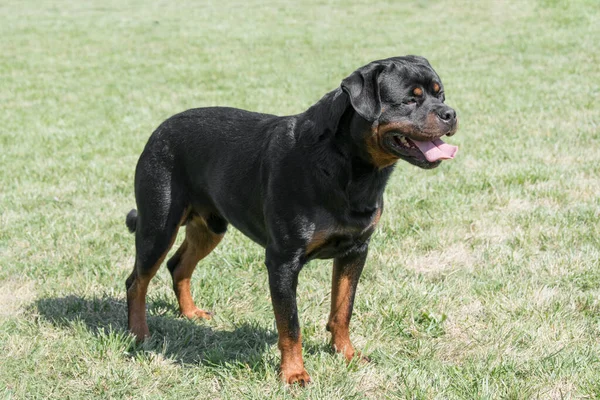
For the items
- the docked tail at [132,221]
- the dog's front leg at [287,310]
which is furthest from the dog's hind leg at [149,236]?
the dog's front leg at [287,310]

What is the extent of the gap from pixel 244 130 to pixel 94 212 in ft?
9.59

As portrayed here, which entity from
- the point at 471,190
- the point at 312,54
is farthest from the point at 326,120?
the point at 312,54

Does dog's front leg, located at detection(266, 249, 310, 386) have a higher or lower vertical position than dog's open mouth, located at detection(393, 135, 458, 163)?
lower

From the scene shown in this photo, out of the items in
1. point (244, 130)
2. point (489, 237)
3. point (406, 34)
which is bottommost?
point (406, 34)

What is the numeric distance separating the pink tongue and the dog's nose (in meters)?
0.12

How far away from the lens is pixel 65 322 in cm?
411

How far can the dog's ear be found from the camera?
3.06 metres

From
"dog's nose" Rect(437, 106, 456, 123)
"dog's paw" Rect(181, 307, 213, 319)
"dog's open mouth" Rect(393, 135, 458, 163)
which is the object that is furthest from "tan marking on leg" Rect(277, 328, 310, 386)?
"dog's nose" Rect(437, 106, 456, 123)

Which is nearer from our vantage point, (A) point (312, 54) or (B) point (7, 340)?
(B) point (7, 340)

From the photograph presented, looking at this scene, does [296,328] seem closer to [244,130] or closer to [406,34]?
[244,130]

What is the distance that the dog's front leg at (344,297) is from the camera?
3.63 m

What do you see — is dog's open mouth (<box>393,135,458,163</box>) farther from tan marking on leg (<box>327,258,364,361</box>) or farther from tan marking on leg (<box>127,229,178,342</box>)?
tan marking on leg (<box>127,229,178,342</box>)

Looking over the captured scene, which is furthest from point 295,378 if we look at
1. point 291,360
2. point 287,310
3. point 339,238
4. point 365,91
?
point 365,91

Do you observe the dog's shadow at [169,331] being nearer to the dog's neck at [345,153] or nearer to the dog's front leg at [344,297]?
the dog's front leg at [344,297]
